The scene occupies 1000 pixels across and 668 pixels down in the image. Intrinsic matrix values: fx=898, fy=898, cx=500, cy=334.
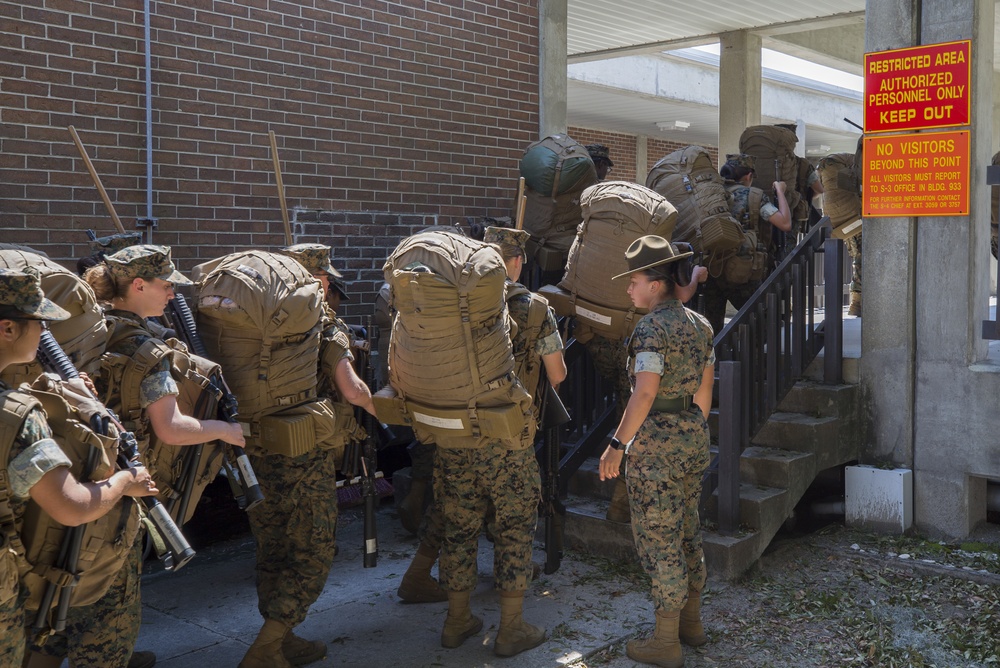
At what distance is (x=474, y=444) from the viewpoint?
3.92m

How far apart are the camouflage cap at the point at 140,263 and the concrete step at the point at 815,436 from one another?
382 cm

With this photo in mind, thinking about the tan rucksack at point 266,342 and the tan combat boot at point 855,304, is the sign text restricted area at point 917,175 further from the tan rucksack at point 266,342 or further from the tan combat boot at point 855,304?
the tan rucksack at point 266,342

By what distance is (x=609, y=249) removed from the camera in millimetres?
4875

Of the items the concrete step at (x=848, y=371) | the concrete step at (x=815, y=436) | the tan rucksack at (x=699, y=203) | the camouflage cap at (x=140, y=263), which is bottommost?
the concrete step at (x=815, y=436)

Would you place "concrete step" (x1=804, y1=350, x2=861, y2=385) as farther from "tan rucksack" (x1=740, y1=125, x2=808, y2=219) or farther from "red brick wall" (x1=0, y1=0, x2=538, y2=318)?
"red brick wall" (x1=0, y1=0, x2=538, y2=318)

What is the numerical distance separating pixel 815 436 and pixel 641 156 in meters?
15.7

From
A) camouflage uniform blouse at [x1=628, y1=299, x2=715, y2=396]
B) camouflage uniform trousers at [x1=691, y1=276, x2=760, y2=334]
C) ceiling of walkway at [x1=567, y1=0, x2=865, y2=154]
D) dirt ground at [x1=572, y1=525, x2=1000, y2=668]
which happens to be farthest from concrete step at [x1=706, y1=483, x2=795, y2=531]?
ceiling of walkway at [x1=567, y1=0, x2=865, y2=154]

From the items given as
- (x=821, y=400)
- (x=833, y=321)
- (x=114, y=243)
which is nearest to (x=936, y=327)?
→ (x=833, y=321)

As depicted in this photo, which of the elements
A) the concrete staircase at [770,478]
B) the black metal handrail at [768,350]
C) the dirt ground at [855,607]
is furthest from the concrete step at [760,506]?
the dirt ground at [855,607]

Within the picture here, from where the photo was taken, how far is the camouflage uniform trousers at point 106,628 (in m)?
2.91

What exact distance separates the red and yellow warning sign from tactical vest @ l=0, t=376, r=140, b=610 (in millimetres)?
4875

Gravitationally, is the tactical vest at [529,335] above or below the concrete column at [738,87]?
below

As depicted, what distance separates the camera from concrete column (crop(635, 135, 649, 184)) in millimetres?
20312

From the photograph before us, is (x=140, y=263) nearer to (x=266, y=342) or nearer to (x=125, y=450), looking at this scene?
(x=266, y=342)
